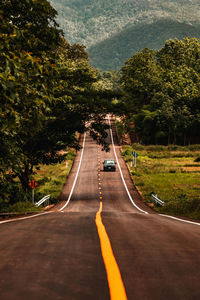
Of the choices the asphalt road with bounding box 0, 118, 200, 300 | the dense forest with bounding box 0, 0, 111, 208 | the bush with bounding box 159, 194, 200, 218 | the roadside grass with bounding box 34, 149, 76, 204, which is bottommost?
the roadside grass with bounding box 34, 149, 76, 204

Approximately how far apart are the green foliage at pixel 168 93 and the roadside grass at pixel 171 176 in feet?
18.8

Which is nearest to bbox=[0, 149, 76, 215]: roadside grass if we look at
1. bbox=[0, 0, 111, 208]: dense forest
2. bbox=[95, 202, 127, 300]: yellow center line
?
bbox=[0, 0, 111, 208]: dense forest

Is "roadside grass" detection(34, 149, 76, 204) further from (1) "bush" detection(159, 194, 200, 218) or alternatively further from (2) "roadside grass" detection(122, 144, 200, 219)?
(1) "bush" detection(159, 194, 200, 218)

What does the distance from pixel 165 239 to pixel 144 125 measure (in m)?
70.4

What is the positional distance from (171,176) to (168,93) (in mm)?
33479

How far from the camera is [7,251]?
4094 millimetres

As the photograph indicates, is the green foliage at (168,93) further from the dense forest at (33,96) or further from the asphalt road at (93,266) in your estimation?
the asphalt road at (93,266)

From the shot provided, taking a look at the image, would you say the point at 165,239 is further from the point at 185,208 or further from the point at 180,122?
the point at 180,122

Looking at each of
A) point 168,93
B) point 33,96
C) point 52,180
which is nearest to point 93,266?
point 33,96

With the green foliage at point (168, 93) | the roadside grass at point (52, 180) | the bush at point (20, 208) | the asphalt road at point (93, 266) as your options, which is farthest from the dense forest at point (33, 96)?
the green foliage at point (168, 93)

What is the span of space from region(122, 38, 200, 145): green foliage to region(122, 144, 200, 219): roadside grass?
5.73m

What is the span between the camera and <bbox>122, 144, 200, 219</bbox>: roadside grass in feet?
65.9

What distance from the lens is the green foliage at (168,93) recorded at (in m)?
70.2

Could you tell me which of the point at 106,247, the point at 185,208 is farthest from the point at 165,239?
the point at 185,208
